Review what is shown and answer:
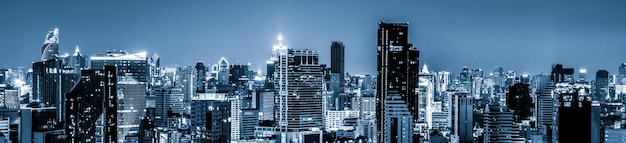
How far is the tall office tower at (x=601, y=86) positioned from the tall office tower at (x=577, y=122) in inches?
58.6

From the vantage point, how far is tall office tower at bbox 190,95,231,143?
39.8ft

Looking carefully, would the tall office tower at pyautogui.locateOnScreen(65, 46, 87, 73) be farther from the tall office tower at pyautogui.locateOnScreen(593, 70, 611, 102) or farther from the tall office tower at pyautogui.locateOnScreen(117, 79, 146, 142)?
the tall office tower at pyautogui.locateOnScreen(593, 70, 611, 102)

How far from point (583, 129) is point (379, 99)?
693 cm

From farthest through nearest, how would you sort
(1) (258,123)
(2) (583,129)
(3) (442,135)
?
(1) (258,123), (3) (442,135), (2) (583,129)

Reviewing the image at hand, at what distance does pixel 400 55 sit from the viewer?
14727 mm

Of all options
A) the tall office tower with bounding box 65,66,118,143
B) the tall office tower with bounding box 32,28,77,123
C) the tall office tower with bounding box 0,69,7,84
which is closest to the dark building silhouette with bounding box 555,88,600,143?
the tall office tower with bounding box 65,66,118,143

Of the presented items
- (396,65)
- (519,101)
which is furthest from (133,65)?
(519,101)

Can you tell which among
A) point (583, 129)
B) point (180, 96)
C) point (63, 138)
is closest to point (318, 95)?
point (180, 96)

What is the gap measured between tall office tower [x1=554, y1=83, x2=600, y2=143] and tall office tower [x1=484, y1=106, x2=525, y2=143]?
7.72 ft

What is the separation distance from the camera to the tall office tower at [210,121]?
39.8 feet

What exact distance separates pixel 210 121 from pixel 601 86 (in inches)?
244

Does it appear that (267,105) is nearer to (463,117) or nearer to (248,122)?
(248,122)

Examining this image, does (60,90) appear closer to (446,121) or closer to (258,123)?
(258,123)

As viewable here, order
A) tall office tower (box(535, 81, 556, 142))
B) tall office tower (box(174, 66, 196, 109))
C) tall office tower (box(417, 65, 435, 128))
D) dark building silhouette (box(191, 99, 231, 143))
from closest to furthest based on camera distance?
tall office tower (box(535, 81, 556, 142))
dark building silhouette (box(191, 99, 231, 143))
tall office tower (box(417, 65, 435, 128))
tall office tower (box(174, 66, 196, 109))
